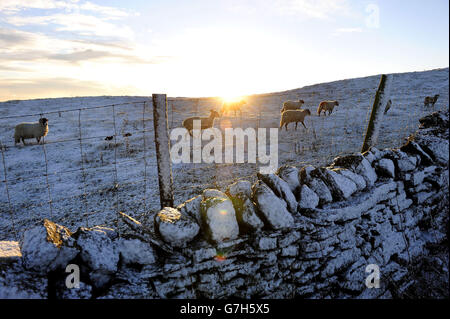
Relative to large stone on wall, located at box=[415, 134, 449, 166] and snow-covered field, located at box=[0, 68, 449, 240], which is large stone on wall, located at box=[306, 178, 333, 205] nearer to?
snow-covered field, located at box=[0, 68, 449, 240]

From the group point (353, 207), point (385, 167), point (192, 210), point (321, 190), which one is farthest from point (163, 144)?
point (385, 167)

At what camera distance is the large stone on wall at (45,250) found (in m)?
1.97

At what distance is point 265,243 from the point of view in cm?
261

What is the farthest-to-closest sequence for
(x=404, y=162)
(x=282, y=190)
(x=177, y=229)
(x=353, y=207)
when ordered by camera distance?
(x=404, y=162) → (x=353, y=207) → (x=282, y=190) → (x=177, y=229)

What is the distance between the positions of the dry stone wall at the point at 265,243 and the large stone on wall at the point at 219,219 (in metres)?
0.01

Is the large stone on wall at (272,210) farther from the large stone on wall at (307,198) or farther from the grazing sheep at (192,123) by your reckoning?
the grazing sheep at (192,123)

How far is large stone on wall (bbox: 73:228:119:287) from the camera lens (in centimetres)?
212

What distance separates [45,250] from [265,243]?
1934 millimetres

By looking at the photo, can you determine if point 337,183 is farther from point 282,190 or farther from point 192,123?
point 192,123

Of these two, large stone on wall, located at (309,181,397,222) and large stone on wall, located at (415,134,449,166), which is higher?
large stone on wall, located at (415,134,449,166)

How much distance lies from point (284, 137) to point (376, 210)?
8994mm

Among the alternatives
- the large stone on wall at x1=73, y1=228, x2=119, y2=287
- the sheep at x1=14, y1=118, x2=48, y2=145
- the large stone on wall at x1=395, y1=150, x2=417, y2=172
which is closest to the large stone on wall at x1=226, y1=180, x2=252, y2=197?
the large stone on wall at x1=73, y1=228, x2=119, y2=287

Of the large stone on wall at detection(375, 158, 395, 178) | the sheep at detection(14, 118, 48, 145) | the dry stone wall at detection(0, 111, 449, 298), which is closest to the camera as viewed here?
the dry stone wall at detection(0, 111, 449, 298)

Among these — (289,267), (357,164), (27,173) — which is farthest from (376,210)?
(27,173)
